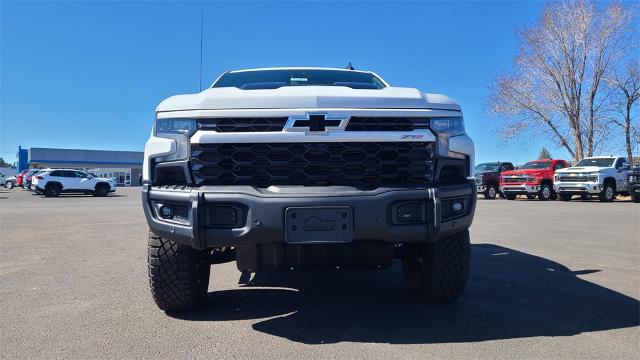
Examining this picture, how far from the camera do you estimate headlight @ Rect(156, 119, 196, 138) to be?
9.50 feet

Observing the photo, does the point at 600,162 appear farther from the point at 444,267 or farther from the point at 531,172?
the point at 444,267

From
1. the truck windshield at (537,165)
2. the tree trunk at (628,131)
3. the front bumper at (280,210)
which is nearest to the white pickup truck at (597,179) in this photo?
the truck windshield at (537,165)

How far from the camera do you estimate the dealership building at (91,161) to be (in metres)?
61.0

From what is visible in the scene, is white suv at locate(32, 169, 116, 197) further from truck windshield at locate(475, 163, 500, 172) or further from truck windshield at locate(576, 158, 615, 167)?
truck windshield at locate(576, 158, 615, 167)

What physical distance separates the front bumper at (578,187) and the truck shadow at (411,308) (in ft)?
52.9

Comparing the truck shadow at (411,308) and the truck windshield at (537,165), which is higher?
the truck windshield at (537,165)

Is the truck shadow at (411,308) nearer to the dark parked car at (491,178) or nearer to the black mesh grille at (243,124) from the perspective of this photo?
the black mesh grille at (243,124)

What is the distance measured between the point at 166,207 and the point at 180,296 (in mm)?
740

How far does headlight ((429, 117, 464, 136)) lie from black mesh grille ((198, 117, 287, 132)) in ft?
3.17

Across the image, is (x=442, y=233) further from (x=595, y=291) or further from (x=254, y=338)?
(x=595, y=291)

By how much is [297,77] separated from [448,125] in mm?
1971

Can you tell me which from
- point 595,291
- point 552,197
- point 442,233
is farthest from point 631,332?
point 552,197

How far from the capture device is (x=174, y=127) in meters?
2.93

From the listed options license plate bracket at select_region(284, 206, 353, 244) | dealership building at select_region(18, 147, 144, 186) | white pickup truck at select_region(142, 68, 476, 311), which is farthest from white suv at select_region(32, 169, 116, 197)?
dealership building at select_region(18, 147, 144, 186)
